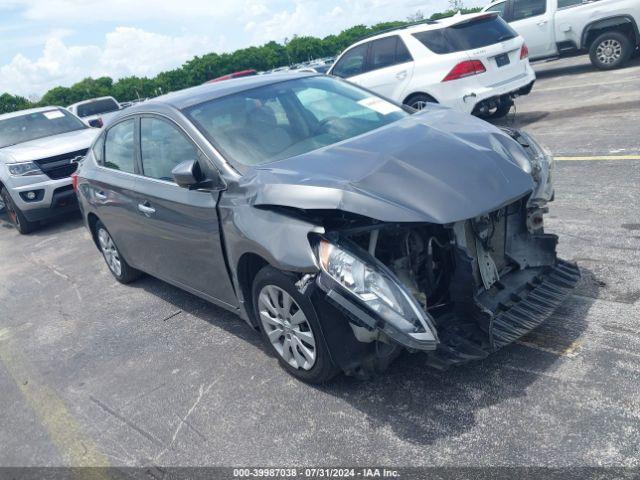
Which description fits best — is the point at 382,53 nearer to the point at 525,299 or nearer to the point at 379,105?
the point at 379,105

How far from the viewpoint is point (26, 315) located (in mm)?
6086

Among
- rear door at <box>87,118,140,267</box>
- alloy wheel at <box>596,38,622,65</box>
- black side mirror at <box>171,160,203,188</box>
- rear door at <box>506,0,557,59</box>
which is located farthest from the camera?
rear door at <box>506,0,557,59</box>

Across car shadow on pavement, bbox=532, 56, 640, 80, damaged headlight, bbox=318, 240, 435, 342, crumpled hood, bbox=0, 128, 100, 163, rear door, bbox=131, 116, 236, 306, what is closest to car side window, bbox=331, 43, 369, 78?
crumpled hood, bbox=0, 128, 100, 163

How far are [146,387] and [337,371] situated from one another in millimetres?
1455

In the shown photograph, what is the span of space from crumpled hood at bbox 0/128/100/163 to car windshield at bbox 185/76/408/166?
5.22 m

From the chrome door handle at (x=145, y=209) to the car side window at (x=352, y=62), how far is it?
6.85 metres

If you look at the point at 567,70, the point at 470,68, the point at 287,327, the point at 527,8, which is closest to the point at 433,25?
the point at 470,68

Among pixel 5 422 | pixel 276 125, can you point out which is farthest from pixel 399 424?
pixel 5 422

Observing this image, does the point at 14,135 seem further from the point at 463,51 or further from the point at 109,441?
the point at 109,441

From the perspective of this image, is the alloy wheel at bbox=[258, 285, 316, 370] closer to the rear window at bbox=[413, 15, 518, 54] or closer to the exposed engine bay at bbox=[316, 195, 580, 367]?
the exposed engine bay at bbox=[316, 195, 580, 367]

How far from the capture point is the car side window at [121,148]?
5082 mm

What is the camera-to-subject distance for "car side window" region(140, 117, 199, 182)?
14.0 feet

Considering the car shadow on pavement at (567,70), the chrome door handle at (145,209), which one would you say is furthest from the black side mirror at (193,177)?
the car shadow on pavement at (567,70)

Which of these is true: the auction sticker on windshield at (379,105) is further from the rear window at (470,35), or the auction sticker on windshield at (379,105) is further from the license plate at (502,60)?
the license plate at (502,60)
